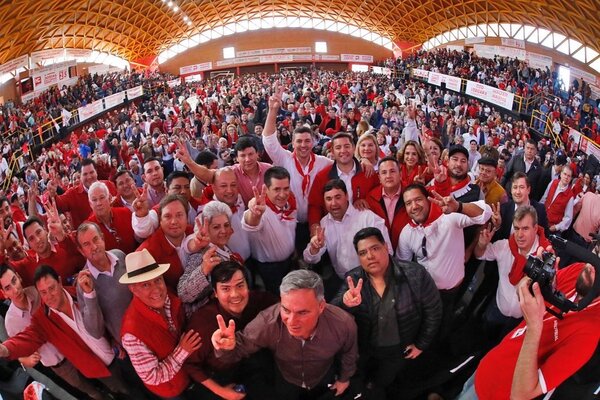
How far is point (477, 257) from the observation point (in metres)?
3.25

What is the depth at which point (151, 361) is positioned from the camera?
2281 mm

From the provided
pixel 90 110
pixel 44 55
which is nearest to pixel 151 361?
pixel 90 110

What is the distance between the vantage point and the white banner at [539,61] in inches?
877

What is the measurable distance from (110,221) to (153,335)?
153 cm

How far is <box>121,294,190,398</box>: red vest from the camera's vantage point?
2.29 meters

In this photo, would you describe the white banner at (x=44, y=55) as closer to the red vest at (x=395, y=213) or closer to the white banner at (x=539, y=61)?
the red vest at (x=395, y=213)

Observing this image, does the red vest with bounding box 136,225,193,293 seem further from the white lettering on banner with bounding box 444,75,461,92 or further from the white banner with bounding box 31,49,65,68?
the white banner with bounding box 31,49,65,68

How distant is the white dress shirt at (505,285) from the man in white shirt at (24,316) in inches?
130

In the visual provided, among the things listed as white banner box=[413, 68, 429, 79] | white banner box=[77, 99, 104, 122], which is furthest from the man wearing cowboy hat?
white banner box=[413, 68, 429, 79]

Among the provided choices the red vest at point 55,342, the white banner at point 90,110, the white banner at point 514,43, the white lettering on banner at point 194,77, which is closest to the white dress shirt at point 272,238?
the red vest at point 55,342

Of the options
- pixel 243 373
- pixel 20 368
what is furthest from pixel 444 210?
pixel 20 368

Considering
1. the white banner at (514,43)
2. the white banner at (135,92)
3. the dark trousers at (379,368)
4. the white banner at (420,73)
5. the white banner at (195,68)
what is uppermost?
the white banner at (195,68)

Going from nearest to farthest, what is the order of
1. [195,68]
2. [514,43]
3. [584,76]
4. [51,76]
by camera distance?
[584,76]
[51,76]
[514,43]
[195,68]

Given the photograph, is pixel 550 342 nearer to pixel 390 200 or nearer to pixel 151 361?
pixel 390 200
